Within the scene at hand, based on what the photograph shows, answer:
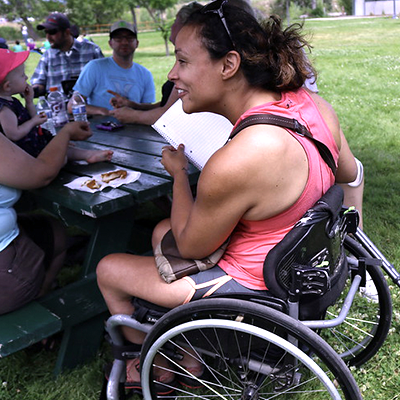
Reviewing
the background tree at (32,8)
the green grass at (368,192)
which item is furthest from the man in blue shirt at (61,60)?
the background tree at (32,8)

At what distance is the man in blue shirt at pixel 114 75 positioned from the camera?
420 cm

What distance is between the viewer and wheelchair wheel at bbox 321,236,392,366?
6.43ft

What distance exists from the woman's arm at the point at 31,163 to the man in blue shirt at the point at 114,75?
76.1 inches

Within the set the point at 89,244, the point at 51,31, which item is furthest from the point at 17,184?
the point at 51,31

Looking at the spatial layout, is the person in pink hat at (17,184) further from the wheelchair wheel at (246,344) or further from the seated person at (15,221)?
the wheelchair wheel at (246,344)

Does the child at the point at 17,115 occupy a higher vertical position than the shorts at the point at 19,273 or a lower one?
higher

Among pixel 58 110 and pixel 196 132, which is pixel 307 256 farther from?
pixel 58 110

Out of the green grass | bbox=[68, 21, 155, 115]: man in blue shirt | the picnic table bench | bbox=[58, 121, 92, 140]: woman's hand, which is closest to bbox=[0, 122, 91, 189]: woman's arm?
bbox=[58, 121, 92, 140]: woman's hand

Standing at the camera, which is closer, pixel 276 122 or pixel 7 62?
pixel 276 122

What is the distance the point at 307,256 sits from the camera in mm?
1487

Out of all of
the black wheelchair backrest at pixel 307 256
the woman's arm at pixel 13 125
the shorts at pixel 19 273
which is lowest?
the shorts at pixel 19 273

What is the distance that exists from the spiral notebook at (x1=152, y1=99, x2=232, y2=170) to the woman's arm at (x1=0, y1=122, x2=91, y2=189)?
0.47 meters

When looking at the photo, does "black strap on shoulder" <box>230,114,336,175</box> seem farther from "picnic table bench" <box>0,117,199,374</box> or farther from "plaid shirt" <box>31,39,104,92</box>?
"plaid shirt" <box>31,39,104,92</box>

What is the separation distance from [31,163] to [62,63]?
3.59 meters
